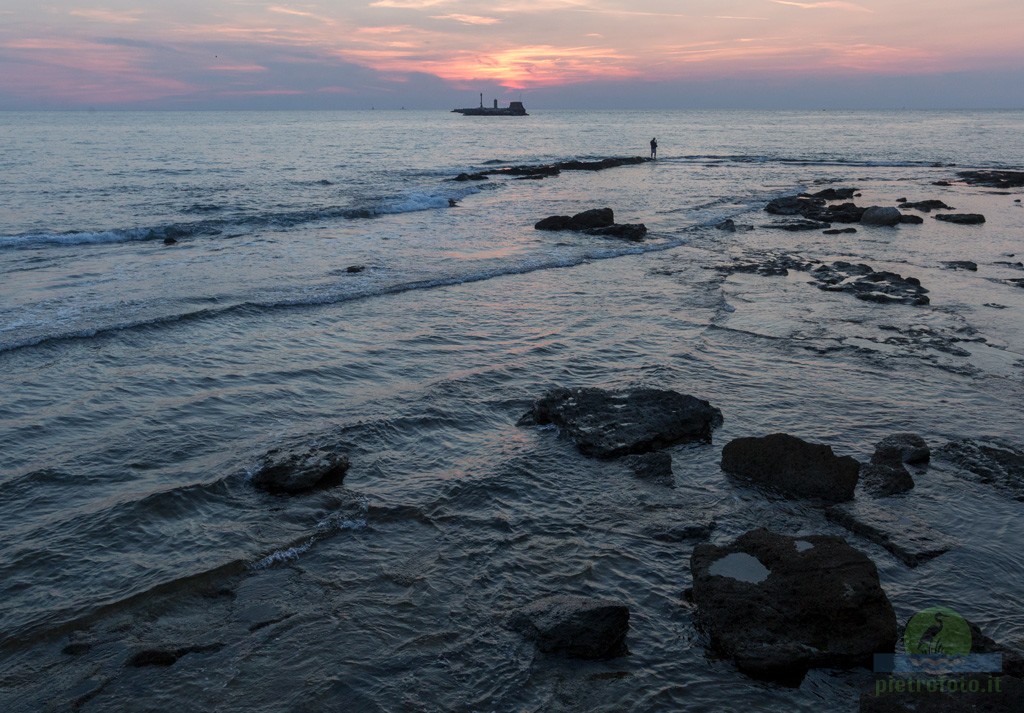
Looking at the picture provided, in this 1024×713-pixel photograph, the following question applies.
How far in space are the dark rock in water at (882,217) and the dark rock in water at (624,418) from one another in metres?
20.6

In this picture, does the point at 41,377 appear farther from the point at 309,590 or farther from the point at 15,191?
the point at 15,191

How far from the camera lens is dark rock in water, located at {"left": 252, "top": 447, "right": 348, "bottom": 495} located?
7.53m

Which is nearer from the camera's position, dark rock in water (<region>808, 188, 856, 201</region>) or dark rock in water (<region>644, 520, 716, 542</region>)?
dark rock in water (<region>644, 520, 716, 542</region>)

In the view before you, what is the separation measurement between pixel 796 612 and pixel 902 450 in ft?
12.7

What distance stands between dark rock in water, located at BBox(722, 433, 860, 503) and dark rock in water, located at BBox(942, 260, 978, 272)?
45.8 ft

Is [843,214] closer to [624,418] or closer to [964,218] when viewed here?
[964,218]

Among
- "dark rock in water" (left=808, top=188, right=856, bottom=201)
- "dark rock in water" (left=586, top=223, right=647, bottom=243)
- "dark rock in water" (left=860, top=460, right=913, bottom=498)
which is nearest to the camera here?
"dark rock in water" (left=860, top=460, right=913, bottom=498)

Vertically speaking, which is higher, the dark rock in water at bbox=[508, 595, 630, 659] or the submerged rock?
the submerged rock

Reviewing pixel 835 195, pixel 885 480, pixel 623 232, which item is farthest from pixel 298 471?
pixel 835 195

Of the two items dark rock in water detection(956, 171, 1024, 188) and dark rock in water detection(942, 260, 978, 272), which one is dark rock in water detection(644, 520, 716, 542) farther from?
dark rock in water detection(956, 171, 1024, 188)

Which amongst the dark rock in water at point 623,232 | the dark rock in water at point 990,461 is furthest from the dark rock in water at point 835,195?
the dark rock in water at point 990,461

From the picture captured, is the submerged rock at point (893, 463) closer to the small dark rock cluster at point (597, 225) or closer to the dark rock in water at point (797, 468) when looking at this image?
the dark rock in water at point (797, 468)

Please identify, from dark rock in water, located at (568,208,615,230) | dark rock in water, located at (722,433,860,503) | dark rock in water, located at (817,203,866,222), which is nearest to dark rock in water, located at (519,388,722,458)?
dark rock in water, located at (722,433,860,503)

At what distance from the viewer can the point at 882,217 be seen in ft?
85.7
